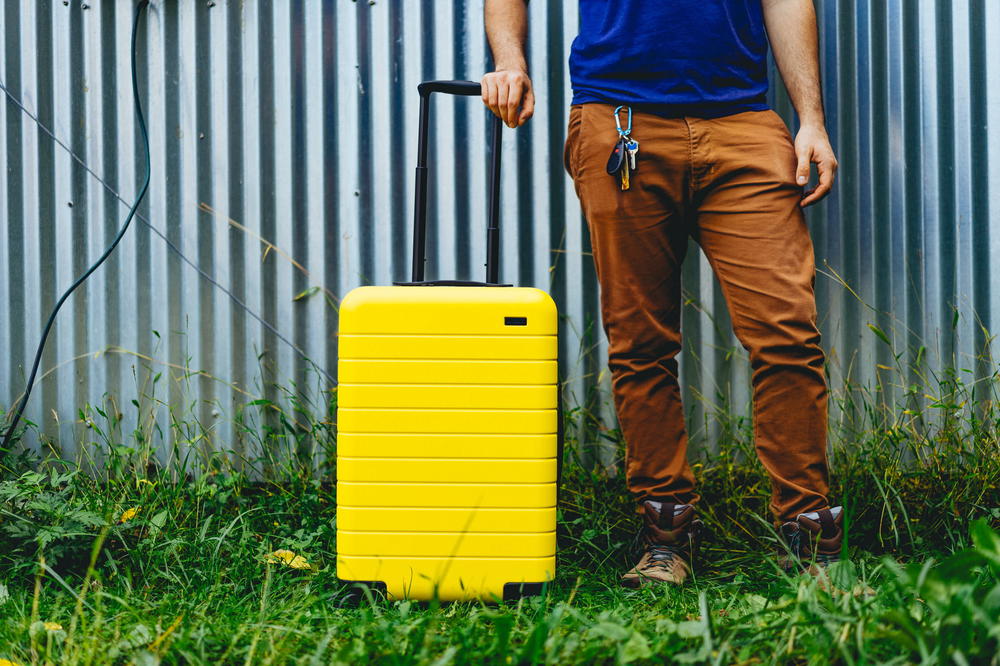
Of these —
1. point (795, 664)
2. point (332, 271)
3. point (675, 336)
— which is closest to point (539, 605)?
point (795, 664)

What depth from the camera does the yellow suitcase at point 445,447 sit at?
165 cm

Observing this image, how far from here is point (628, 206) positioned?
6.20ft

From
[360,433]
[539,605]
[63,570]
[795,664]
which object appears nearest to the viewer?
[795,664]

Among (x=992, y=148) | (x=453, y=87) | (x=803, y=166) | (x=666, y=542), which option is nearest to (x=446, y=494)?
(x=666, y=542)

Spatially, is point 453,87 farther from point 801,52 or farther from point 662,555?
point 662,555

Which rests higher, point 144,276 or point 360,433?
point 144,276

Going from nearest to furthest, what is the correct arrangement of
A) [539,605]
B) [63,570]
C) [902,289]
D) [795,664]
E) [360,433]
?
[795,664]
[539,605]
[360,433]
[63,570]
[902,289]

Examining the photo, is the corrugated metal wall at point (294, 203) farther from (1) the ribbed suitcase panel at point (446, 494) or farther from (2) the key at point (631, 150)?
(1) the ribbed suitcase panel at point (446, 494)

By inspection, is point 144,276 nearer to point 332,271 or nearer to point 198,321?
point 198,321

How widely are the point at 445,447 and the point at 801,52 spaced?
1.28 m

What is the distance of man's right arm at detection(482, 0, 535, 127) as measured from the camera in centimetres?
178

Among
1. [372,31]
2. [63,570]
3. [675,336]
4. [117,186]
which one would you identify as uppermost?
[372,31]

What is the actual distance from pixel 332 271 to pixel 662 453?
1181 mm

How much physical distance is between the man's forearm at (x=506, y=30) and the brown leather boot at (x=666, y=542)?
1106 millimetres
